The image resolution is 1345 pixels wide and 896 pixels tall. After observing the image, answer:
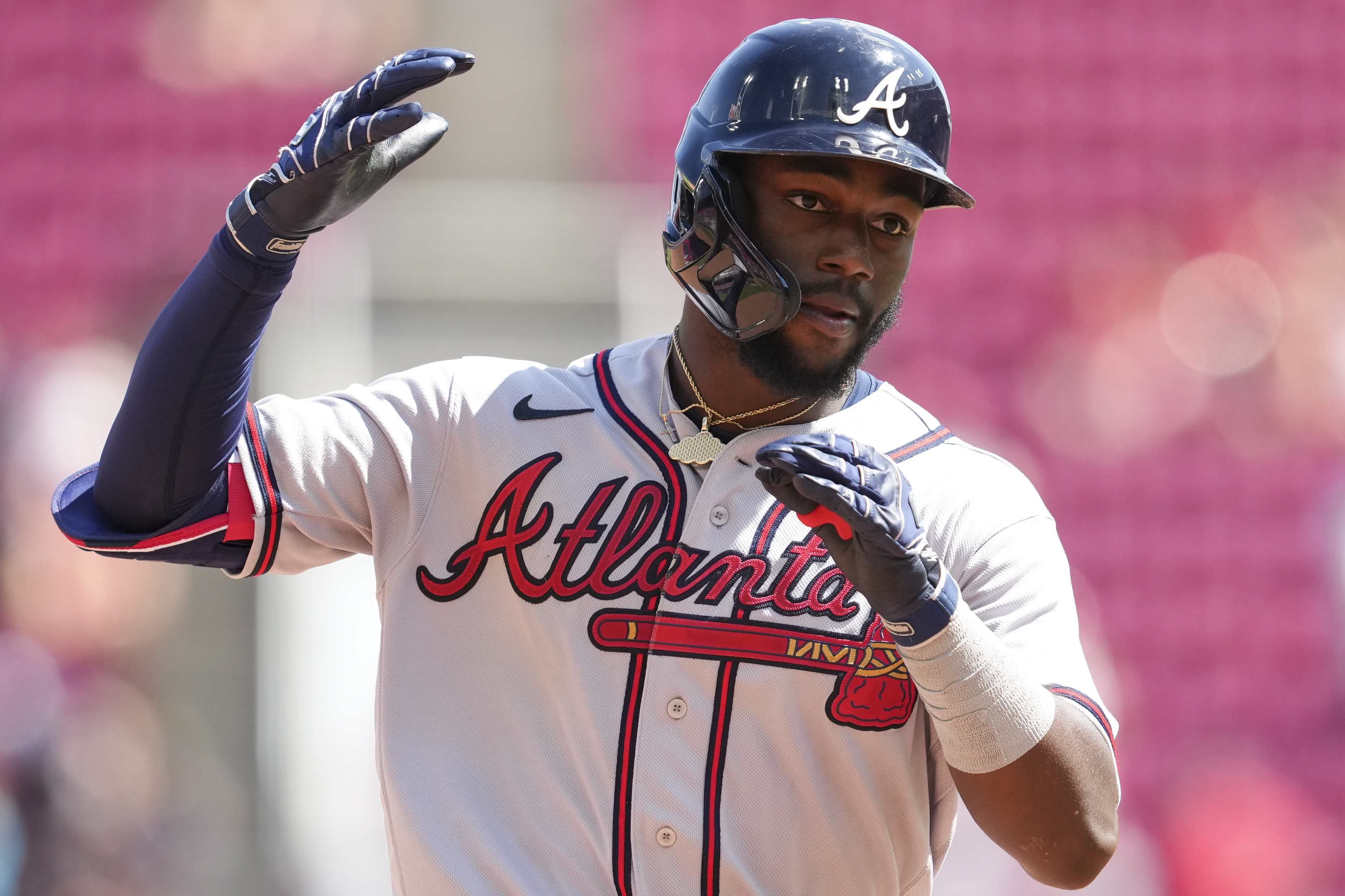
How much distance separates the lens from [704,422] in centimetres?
228

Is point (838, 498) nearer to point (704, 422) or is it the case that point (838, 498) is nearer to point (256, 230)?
point (704, 422)

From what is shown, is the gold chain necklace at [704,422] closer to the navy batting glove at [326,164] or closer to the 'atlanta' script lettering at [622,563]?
the 'atlanta' script lettering at [622,563]

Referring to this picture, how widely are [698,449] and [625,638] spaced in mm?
309

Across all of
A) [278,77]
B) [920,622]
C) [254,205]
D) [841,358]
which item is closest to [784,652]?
[920,622]

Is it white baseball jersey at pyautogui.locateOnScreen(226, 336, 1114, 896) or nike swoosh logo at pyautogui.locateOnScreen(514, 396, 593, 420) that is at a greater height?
nike swoosh logo at pyautogui.locateOnScreen(514, 396, 593, 420)

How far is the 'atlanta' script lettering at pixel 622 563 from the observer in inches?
82.7

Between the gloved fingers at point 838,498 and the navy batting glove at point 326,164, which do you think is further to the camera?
the navy batting glove at point 326,164

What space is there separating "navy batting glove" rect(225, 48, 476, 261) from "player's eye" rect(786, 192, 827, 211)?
0.52m

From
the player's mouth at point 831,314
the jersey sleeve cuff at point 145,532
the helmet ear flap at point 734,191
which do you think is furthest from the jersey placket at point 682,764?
the jersey sleeve cuff at point 145,532

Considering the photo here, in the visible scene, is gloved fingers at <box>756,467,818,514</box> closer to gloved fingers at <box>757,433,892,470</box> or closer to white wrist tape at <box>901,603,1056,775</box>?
gloved fingers at <box>757,433,892,470</box>

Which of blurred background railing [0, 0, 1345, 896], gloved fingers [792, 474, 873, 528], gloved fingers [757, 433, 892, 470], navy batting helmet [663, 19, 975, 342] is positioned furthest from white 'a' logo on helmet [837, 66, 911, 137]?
blurred background railing [0, 0, 1345, 896]

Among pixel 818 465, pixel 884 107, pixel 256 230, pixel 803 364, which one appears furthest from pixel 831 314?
pixel 256 230

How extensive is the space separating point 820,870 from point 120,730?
147 inches

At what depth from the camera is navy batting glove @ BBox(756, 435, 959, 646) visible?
1.83m
